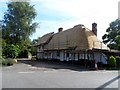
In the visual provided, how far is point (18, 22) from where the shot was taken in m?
53.1

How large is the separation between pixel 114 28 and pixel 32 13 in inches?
691

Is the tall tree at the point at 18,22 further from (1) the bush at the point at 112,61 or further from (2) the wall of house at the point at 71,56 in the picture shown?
(1) the bush at the point at 112,61

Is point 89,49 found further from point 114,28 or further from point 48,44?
A: point 48,44

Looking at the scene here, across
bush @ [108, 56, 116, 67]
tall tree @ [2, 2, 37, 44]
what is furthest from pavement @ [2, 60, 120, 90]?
tall tree @ [2, 2, 37, 44]

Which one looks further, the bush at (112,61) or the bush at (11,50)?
the bush at (11,50)

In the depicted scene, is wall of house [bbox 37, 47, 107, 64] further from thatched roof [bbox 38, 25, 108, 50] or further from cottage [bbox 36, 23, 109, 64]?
thatched roof [bbox 38, 25, 108, 50]

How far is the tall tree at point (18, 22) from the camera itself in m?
53.0

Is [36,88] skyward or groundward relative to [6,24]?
groundward

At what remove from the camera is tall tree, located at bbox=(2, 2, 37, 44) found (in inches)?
2088

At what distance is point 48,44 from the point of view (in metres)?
63.1

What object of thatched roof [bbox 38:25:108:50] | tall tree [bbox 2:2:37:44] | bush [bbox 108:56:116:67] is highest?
tall tree [bbox 2:2:37:44]

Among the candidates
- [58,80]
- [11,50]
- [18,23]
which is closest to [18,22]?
[18,23]

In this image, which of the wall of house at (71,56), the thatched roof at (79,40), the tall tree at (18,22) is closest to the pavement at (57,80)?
the wall of house at (71,56)

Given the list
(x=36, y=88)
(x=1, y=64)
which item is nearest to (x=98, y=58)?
(x=1, y=64)
